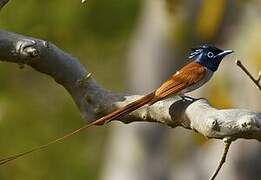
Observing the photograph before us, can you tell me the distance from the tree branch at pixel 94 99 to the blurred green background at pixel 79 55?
6.85ft

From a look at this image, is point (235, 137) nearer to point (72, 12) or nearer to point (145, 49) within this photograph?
point (145, 49)

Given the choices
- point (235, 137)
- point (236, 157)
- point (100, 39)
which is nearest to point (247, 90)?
point (236, 157)

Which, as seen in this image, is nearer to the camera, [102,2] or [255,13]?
[255,13]

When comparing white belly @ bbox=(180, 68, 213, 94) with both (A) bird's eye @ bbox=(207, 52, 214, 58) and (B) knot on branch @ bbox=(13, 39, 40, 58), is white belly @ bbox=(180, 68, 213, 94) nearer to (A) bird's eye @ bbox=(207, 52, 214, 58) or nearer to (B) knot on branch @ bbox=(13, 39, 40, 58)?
(A) bird's eye @ bbox=(207, 52, 214, 58)

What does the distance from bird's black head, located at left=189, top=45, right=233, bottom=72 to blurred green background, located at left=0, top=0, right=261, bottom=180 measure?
177 cm

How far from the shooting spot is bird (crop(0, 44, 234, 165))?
278 cm

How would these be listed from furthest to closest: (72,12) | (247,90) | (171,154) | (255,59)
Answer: (72,12) → (171,154) → (247,90) → (255,59)

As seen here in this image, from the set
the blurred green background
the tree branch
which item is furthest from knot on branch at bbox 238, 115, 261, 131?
the blurred green background

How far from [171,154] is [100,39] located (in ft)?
5.85

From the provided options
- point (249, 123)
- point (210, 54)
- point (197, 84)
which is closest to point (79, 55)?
point (210, 54)

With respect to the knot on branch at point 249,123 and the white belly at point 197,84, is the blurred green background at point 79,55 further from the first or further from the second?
the knot on branch at point 249,123

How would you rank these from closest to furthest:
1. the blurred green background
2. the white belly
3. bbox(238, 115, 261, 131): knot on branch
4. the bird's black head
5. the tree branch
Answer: bbox(238, 115, 261, 131): knot on branch, the tree branch, the white belly, the bird's black head, the blurred green background

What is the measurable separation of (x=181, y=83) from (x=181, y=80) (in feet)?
0.04

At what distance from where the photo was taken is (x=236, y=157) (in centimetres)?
630
